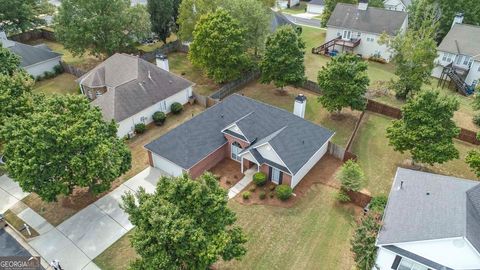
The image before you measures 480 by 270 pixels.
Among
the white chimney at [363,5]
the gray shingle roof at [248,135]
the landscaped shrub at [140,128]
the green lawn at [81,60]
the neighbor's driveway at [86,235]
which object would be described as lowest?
the neighbor's driveway at [86,235]

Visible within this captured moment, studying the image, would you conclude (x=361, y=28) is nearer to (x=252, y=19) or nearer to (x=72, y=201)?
(x=252, y=19)

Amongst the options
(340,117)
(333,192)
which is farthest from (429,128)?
(340,117)

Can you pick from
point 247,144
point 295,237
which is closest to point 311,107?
point 247,144

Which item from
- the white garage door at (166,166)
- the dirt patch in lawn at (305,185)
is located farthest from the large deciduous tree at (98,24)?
the dirt patch in lawn at (305,185)

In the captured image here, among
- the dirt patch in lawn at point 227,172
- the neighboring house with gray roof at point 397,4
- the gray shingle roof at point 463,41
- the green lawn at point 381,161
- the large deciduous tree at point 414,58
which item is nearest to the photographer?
the dirt patch in lawn at point 227,172

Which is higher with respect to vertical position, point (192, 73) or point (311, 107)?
point (192, 73)

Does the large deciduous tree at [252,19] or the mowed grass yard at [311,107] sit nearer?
the mowed grass yard at [311,107]

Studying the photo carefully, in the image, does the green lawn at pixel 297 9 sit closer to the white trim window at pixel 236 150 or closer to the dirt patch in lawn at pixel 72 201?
the white trim window at pixel 236 150
